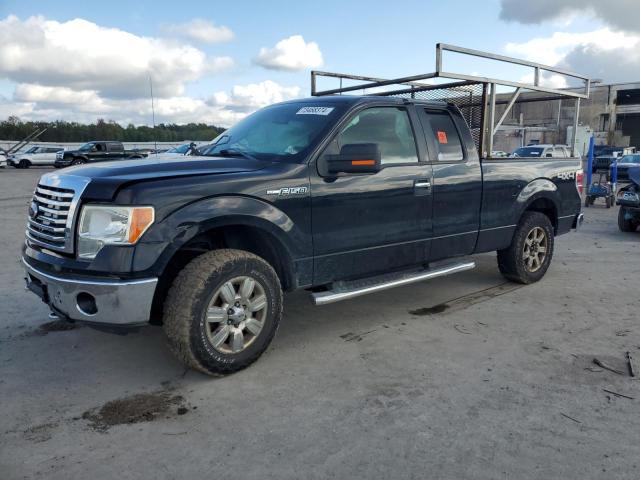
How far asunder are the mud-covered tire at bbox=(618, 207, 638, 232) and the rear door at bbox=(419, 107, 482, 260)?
5.88 m

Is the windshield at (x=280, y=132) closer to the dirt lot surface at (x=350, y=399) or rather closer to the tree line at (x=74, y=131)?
the dirt lot surface at (x=350, y=399)

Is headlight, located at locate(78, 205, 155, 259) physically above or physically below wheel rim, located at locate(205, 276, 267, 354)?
above

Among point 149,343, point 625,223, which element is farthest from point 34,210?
point 625,223

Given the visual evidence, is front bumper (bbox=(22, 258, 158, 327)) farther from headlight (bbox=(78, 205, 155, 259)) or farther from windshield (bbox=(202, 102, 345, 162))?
windshield (bbox=(202, 102, 345, 162))

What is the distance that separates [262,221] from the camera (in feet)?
12.3

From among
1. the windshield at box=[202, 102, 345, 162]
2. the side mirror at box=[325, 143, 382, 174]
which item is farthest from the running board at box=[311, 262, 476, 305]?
the windshield at box=[202, 102, 345, 162]

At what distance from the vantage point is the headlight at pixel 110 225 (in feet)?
10.7

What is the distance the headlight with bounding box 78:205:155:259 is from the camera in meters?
3.25

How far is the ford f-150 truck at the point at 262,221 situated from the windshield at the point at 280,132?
16mm

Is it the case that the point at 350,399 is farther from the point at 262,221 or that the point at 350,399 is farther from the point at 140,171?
the point at 140,171

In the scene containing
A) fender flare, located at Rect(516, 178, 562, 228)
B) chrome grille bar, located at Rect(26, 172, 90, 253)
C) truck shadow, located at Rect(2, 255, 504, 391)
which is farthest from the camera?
fender flare, located at Rect(516, 178, 562, 228)

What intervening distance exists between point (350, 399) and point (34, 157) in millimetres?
36693

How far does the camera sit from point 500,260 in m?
6.08

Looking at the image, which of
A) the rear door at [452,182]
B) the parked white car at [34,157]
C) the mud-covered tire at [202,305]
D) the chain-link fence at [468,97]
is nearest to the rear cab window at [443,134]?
the rear door at [452,182]
